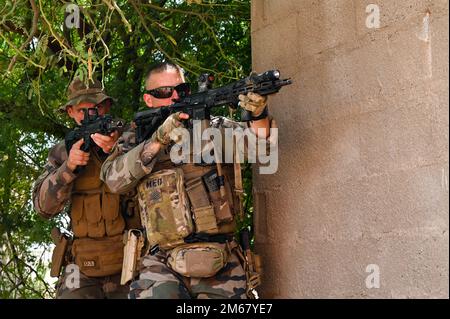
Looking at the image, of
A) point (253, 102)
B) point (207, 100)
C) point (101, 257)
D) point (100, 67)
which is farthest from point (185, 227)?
point (100, 67)

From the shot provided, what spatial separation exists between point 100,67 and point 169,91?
2.67 m

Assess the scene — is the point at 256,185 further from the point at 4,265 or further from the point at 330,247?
the point at 4,265

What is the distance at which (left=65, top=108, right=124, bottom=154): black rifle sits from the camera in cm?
449

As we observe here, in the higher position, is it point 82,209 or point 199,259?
point 82,209

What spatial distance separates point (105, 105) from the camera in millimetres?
5027

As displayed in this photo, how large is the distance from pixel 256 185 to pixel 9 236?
3323 millimetres

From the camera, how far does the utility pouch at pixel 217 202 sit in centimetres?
404

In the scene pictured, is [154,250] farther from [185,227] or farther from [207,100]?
[207,100]

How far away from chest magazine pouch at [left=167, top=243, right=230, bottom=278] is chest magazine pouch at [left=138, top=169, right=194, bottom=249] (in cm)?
8

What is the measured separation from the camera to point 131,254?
430 cm

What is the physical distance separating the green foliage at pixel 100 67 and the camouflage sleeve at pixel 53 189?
1.26 meters

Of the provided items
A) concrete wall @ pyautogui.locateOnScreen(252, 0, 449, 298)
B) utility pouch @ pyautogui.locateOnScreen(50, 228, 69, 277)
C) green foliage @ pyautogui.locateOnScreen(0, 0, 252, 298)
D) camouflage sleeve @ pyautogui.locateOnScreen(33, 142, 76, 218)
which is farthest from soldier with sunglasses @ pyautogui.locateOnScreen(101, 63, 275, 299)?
green foliage @ pyautogui.locateOnScreen(0, 0, 252, 298)

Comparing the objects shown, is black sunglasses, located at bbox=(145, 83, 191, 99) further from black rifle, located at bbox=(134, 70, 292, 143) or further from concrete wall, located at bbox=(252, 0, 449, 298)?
concrete wall, located at bbox=(252, 0, 449, 298)
